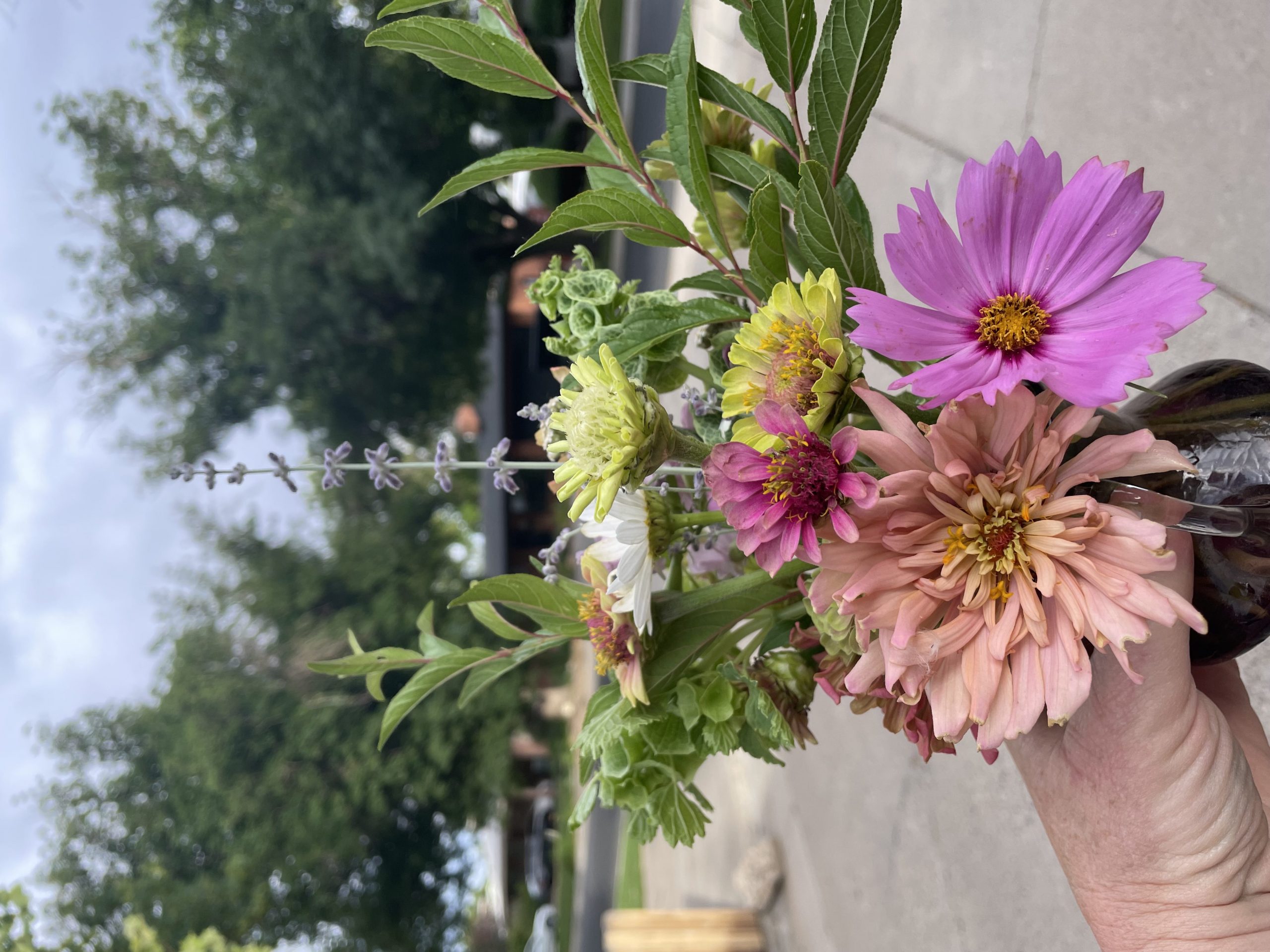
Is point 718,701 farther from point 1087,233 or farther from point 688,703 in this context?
point 1087,233

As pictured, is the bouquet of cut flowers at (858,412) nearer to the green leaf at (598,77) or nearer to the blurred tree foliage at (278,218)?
the green leaf at (598,77)

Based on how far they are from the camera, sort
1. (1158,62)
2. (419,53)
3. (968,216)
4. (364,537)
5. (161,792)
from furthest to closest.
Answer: (364,537) → (161,792) → (1158,62) → (419,53) → (968,216)

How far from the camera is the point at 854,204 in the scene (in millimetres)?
352

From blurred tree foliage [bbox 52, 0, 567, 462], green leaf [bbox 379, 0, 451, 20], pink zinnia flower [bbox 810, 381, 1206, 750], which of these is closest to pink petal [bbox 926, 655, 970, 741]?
pink zinnia flower [bbox 810, 381, 1206, 750]

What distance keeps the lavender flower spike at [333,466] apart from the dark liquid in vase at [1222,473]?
12.9 inches

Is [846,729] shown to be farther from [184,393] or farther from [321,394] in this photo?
[184,393]

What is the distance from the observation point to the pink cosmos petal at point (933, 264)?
24 centimetres

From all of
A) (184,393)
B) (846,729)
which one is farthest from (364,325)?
(846,729)

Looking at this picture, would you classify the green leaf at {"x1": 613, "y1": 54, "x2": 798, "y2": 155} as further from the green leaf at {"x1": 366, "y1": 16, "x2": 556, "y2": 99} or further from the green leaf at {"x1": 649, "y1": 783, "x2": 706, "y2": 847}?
the green leaf at {"x1": 649, "y1": 783, "x2": 706, "y2": 847}

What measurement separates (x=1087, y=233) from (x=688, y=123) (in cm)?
16

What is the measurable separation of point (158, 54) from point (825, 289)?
305 centimetres

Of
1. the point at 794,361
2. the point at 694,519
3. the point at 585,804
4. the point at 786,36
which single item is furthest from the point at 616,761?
→ the point at 786,36

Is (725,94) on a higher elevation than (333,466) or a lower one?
higher

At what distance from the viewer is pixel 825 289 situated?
0.26 m
